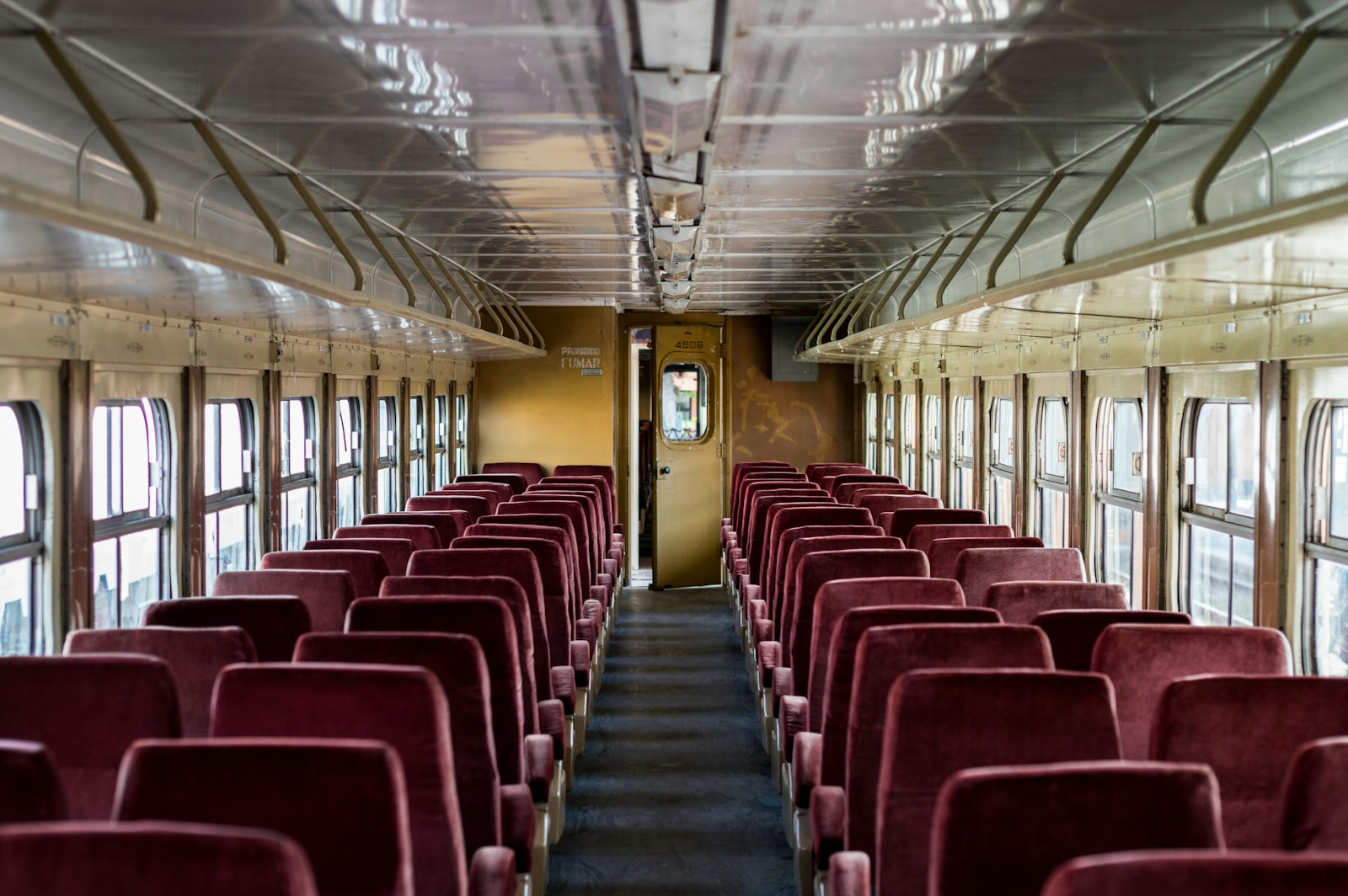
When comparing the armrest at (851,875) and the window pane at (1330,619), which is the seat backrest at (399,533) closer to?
the armrest at (851,875)

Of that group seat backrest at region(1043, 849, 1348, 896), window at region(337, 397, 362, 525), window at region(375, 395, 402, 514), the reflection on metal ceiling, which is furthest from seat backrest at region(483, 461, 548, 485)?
seat backrest at region(1043, 849, 1348, 896)

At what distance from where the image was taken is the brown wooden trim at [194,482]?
564 cm

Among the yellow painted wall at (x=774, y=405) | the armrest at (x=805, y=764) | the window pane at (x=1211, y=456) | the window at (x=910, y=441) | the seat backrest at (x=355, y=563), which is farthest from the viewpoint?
the yellow painted wall at (x=774, y=405)

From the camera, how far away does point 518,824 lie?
325 centimetres

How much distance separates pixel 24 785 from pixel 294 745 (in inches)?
15.8

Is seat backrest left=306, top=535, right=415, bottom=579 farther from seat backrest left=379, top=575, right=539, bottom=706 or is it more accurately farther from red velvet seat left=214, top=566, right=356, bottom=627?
seat backrest left=379, top=575, right=539, bottom=706

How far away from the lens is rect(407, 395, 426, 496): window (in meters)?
10.8

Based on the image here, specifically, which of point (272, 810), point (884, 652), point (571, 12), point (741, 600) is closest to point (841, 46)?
point (571, 12)

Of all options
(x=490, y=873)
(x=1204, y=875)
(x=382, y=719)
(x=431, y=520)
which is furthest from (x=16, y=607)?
(x=1204, y=875)

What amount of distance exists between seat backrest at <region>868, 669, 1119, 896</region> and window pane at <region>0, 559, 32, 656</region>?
3.40m

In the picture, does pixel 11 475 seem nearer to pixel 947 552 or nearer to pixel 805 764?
pixel 805 764

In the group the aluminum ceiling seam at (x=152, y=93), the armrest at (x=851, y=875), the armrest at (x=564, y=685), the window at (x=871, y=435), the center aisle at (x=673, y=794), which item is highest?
the aluminum ceiling seam at (x=152, y=93)

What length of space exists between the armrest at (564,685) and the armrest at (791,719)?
98 cm

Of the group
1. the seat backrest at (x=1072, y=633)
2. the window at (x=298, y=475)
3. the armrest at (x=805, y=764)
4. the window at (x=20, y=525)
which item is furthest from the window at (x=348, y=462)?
the seat backrest at (x=1072, y=633)
